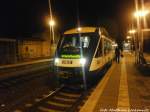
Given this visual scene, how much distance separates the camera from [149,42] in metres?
40.8

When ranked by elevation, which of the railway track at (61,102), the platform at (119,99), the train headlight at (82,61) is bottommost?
the railway track at (61,102)

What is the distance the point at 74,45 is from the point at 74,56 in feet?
3.16

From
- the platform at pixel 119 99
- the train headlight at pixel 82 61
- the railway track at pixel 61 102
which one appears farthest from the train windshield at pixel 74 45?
the platform at pixel 119 99

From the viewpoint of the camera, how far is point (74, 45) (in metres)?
11.4

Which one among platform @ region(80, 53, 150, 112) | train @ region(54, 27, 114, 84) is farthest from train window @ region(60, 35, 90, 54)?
platform @ region(80, 53, 150, 112)

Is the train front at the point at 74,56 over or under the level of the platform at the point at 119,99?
over

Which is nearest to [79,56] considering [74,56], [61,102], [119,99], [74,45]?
[74,56]

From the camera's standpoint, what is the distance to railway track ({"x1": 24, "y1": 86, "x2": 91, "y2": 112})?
23.7 feet

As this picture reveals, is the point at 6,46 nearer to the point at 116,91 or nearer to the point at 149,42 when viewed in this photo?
the point at 116,91

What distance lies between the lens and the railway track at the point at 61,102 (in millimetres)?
7225

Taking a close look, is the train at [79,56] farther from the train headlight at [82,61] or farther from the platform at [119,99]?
the platform at [119,99]

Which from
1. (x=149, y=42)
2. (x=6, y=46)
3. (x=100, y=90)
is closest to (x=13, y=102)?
(x=100, y=90)

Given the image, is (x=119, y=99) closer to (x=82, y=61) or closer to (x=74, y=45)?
(x=82, y=61)

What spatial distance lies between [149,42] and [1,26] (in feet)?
89.2
